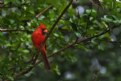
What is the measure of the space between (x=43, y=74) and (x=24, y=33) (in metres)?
3.37

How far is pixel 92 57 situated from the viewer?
8070 mm

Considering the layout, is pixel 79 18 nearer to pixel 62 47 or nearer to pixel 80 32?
pixel 80 32

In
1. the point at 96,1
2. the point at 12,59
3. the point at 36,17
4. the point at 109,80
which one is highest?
the point at 96,1

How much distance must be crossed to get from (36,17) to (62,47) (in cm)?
35

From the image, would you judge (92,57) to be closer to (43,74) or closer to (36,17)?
(43,74)

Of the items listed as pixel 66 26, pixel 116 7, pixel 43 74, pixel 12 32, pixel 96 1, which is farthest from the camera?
pixel 43 74

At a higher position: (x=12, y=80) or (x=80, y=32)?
(x=80, y=32)

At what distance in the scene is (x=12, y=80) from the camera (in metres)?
4.00

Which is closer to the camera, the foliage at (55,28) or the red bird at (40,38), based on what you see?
the foliage at (55,28)

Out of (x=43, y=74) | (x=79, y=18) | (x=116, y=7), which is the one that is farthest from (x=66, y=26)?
(x=43, y=74)

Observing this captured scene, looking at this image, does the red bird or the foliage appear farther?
the red bird

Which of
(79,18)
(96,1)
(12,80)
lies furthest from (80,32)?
(12,80)

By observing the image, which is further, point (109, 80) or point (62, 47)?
point (109, 80)

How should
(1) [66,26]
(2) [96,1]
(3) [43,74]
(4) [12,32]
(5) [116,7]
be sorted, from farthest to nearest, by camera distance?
1. (3) [43,74]
2. (4) [12,32]
3. (1) [66,26]
4. (5) [116,7]
5. (2) [96,1]
